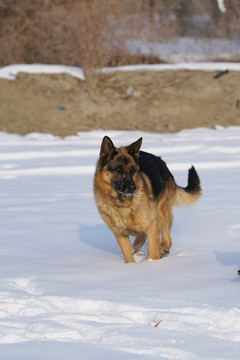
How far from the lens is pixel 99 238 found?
6.79 meters

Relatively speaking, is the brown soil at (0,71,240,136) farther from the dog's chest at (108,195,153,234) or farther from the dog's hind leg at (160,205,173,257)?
the dog's chest at (108,195,153,234)

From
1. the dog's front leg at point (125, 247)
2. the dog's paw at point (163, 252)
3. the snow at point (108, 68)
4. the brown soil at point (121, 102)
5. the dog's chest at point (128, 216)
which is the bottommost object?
the brown soil at point (121, 102)

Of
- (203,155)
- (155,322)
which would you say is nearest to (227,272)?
(155,322)

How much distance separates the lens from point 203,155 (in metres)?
13.1

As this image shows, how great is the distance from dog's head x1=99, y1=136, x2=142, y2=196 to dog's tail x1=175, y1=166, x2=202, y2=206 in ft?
4.46

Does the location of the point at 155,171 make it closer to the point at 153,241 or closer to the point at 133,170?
the point at 133,170

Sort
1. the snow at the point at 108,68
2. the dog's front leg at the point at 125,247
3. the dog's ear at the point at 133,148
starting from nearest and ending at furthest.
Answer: the dog's ear at the point at 133,148 → the dog's front leg at the point at 125,247 → the snow at the point at 108,68

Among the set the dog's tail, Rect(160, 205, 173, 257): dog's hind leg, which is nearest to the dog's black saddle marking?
Rect(160, 205, 173, 257): dog's hind leg

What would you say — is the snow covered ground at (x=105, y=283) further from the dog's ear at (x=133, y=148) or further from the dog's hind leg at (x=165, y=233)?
the dog's ear at (x=133, y=148)

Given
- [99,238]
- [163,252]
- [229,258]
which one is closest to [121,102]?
[99,238]

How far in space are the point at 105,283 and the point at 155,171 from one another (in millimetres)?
1769

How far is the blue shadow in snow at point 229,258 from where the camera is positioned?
5207 millimetres

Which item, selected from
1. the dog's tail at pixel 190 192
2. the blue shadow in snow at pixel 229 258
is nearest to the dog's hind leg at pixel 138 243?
the dog's tail at pixel 190 192

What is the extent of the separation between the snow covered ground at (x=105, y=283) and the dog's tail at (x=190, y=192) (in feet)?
1.14
